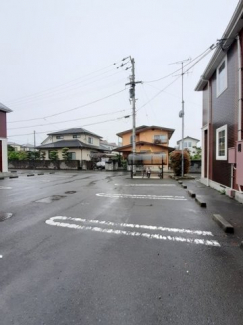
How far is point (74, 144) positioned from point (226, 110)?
26316 mm

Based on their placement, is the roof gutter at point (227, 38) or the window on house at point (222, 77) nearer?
the roof gutter at point (227, 38)

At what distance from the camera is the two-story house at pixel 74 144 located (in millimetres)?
31609

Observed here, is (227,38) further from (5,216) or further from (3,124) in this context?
(3,124)

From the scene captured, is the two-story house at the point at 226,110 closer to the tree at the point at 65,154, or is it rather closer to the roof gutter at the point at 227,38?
the roof gutter at the point at 227,38

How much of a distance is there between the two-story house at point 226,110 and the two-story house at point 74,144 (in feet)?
69.5

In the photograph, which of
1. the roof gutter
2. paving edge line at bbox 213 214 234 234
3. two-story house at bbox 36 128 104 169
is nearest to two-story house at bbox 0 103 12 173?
two-story house at bbox 36 128 104 169

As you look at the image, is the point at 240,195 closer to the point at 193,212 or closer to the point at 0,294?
the point at 193,212

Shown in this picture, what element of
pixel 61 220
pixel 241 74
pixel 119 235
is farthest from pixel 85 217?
pixel 241 74

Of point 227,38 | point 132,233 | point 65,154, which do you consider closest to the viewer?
point 132,233

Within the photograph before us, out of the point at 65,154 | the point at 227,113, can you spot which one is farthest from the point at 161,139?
the point at 227,113

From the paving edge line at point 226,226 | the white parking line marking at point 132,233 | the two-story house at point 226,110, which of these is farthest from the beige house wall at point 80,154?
the paving edge line at point 226,226

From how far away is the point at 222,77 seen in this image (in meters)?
9.26

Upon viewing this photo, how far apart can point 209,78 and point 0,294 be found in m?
12.4

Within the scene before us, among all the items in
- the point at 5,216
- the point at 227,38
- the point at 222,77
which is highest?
the point at 227,38
